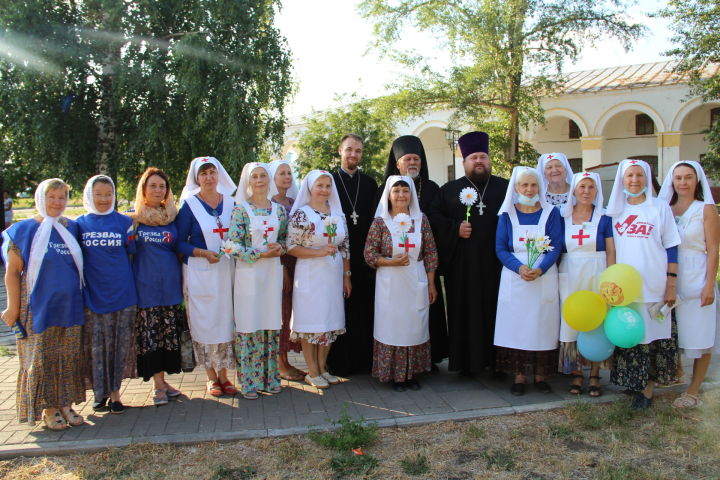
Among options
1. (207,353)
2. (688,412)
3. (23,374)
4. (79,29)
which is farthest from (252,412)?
(79,29)

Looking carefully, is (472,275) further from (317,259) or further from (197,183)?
(197,183)

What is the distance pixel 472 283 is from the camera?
17.0 feet

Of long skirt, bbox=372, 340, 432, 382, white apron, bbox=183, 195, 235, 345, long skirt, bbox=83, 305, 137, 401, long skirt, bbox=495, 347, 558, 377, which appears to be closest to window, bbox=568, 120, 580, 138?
long skirt, bbox=495, 347, 558, 377

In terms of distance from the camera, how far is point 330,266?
5.00 meters

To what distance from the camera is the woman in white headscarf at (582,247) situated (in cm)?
465

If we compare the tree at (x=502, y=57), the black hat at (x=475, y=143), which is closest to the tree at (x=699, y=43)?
the tree at (x=502, y=57)

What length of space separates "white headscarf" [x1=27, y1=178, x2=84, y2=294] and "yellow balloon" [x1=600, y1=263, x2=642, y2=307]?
13.4 ft

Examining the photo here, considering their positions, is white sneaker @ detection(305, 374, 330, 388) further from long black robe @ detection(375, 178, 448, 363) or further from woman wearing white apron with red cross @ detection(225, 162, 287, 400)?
long black robe @ detection(375, 178, 448, 363)

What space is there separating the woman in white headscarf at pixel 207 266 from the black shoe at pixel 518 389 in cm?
251

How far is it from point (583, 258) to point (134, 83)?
11.2 m

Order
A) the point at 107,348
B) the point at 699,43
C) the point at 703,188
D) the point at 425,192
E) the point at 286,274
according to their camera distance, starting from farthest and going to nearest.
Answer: the point at 699,43 → the point at 425,192 → the point at 286,274 → the point at 703,188 → the point at 107,348

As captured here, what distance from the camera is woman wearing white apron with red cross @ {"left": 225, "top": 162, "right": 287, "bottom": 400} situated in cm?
475

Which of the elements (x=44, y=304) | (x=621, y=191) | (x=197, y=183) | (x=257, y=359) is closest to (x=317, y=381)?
(x=257, y=359)

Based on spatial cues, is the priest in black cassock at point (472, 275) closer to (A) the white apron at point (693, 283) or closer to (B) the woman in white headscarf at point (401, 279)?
(B) the woman in white headscarf at point (401, 279)
